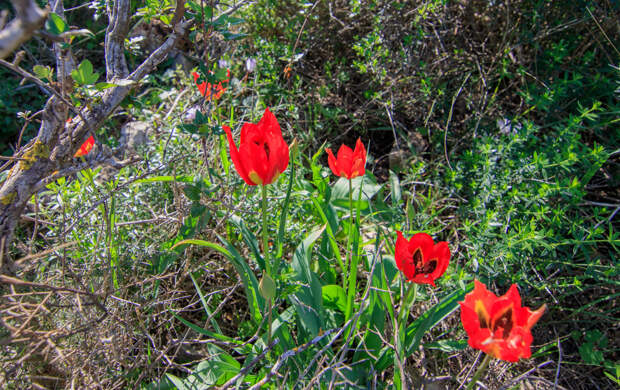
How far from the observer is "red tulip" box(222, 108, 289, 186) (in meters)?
1.16

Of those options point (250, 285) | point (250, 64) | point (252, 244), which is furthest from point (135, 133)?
point (250, 285)

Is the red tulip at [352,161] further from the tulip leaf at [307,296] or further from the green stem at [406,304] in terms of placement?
the green stem at [406,304]

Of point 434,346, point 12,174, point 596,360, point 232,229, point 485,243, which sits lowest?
point 596,360

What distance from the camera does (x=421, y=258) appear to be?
131 cm

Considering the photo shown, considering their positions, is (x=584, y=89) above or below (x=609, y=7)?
below

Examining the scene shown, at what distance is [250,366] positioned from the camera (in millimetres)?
1328

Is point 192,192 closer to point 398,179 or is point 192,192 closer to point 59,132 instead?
point 59,132

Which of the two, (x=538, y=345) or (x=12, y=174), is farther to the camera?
(x=538, y=345)

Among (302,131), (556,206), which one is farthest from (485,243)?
(302,131)

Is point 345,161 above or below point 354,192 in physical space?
above

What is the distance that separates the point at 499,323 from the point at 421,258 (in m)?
0.29

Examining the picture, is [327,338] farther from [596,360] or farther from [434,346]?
[596,360]

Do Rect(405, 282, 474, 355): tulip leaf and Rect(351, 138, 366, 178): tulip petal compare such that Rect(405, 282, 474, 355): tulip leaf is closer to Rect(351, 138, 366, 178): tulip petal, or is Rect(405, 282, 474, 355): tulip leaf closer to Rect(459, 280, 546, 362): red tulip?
Rect(459, 280, 546, 362): red tulip

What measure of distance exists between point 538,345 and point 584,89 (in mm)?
1393
